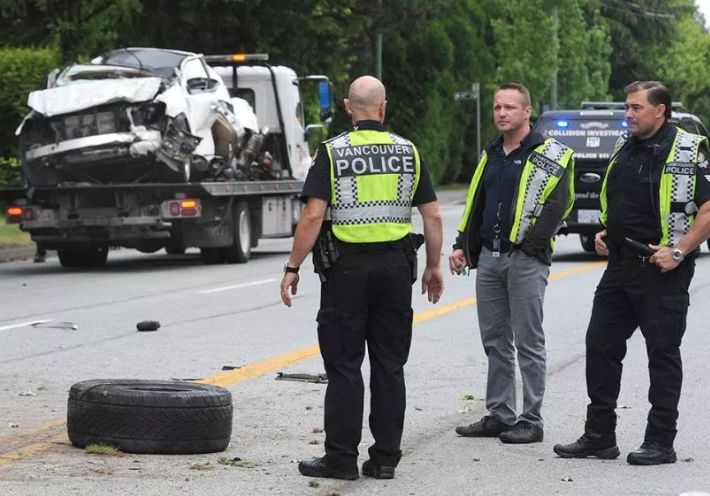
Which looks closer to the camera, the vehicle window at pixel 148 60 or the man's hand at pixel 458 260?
the man's hand at pixel 458 260

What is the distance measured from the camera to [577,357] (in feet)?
39.4

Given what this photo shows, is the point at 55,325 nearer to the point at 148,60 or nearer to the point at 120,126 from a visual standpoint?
the point at 120,126

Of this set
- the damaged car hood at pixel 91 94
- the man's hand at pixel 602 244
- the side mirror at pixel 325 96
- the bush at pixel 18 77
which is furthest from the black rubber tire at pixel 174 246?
the man's hand at pixel 602 244

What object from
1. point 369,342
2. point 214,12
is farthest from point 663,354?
point 214,12

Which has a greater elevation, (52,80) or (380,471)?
(52,80)

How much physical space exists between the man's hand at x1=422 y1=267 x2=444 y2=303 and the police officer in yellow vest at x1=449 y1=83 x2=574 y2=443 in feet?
2.23

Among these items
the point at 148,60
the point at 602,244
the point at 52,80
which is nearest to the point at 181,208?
the point at 148,60

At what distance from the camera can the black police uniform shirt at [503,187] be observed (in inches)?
323

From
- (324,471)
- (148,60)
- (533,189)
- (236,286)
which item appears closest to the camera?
(324,471)

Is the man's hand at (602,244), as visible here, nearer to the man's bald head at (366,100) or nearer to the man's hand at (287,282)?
the man's bald head at (366,100)

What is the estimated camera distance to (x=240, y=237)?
22.7 meters

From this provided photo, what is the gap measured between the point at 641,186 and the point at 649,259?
13.5 inches

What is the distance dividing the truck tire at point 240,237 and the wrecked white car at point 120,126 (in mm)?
895

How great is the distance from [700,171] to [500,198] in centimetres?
108
